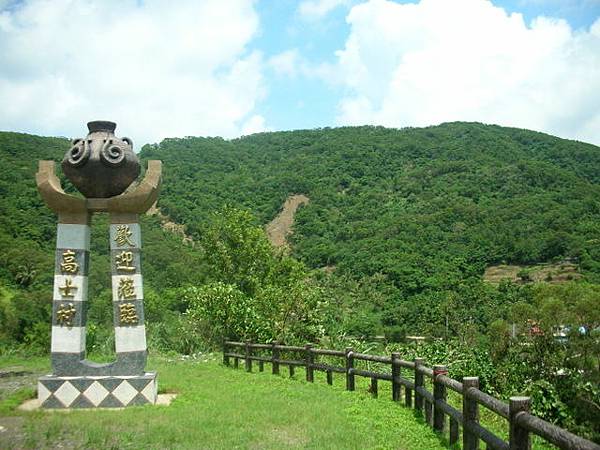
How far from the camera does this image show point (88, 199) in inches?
360

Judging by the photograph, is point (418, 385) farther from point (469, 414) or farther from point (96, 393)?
point (96, 393)

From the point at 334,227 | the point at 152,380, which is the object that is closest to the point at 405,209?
the point at 334,227

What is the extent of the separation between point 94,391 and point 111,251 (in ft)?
6.88

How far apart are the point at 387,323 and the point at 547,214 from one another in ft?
72.7

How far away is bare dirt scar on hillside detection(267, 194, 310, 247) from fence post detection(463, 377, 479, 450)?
5020 centimetres

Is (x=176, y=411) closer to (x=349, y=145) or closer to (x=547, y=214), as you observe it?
(x=547, y=214)

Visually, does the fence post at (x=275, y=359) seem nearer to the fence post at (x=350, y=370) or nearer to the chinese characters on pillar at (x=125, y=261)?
the fence post at (x=350, y=370)

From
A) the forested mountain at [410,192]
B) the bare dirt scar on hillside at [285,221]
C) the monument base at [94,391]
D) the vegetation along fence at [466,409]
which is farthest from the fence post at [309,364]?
the bare dirt scar on hillside at [285,221]

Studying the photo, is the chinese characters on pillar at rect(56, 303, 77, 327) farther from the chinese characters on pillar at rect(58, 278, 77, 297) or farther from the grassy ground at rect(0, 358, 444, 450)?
the grassy ground at rect(0, 358, 444, 450)

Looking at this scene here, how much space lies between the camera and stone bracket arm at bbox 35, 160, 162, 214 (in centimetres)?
900

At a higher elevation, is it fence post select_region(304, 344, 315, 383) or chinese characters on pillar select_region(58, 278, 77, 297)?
chinese characters on pillar select_region(58, 278, 77, 297)

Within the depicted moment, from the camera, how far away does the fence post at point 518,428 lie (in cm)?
407

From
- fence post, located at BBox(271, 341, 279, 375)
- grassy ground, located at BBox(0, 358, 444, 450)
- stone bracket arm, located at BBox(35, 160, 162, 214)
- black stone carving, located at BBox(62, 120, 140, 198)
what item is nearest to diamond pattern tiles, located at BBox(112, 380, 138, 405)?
grassy ground, located at BBox(0, 358, 444, 450)

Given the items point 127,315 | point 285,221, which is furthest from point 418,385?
point 285,221
